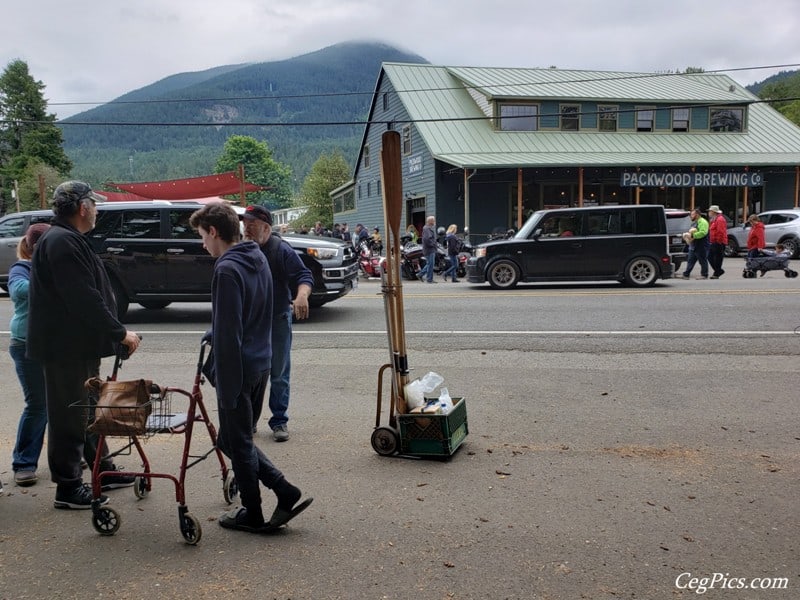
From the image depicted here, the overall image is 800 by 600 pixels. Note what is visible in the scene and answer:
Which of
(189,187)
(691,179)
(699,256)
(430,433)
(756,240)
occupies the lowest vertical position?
(430,433)

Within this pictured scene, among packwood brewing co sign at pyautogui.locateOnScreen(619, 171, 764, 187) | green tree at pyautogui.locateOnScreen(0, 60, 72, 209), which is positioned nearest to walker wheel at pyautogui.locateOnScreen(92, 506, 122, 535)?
packwood brewing co sign at pyautogui.locateOnScreen(619, 171, 764, 187)

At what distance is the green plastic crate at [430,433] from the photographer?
4.72 metres

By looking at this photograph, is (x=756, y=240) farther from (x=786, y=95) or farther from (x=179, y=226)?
(x=786, y=95)

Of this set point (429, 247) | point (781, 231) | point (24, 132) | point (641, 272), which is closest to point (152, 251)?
point (429, 247)

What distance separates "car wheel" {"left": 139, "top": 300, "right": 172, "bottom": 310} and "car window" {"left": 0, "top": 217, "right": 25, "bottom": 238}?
512 cm

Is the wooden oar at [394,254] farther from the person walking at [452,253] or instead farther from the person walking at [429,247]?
the person walking at [452,253]

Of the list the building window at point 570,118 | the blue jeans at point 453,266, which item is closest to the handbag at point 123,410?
the blue jeans at point 453,266

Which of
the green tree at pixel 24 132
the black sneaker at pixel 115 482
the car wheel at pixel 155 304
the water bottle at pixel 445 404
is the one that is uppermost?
the green tree at pixel 24 132

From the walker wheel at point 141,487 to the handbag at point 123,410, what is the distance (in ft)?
2.40

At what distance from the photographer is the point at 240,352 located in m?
3.40

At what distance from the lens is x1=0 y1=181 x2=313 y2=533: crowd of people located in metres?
3.40

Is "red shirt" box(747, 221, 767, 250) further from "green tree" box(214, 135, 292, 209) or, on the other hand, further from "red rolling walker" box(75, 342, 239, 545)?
"green tree" box(214, 135, 292, 209)

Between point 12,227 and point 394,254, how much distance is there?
46.7 feet

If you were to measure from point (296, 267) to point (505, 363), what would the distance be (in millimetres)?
3398
